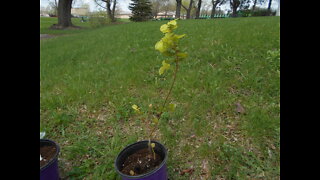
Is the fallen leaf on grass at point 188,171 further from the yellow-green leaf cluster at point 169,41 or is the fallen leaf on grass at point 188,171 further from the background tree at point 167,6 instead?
the background tree at point 167,6

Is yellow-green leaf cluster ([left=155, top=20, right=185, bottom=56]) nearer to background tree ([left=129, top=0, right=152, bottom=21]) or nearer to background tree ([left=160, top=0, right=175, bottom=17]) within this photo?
background tree ([left=129, top=0, right=152, bottom=21])

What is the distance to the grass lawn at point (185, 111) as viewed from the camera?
81.6 inches

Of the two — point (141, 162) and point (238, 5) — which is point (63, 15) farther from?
point (238, 5)

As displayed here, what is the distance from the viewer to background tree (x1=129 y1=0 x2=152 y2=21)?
29.0m

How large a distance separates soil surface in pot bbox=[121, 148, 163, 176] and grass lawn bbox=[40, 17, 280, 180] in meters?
0.39

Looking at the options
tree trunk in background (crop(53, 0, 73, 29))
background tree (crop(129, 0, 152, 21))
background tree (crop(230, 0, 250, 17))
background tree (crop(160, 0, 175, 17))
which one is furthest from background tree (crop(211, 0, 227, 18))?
tree trunk in background (crop(53, 0, 73, 29))

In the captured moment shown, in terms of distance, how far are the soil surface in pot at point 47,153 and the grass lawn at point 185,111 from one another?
1.14 feet

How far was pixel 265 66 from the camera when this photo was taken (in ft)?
11.9
